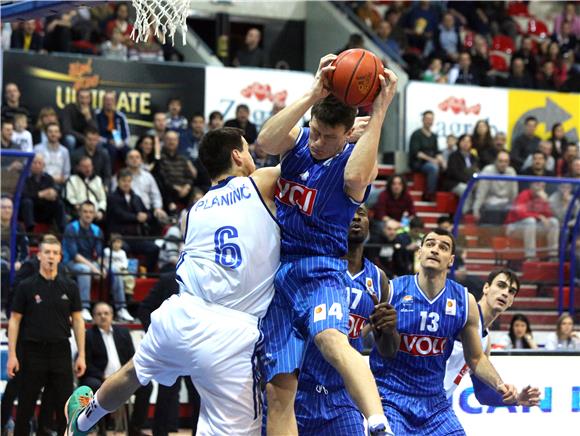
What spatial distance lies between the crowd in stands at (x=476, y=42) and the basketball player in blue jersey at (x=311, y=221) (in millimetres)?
14015

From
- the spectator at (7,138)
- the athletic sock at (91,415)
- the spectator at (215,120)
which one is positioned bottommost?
the athletic sock at (91,415)

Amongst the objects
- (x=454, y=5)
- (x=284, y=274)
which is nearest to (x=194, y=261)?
(x=284, y=274)

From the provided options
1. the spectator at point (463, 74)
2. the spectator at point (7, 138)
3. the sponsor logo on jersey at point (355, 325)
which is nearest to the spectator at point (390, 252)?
the spectator at point (7, 138)

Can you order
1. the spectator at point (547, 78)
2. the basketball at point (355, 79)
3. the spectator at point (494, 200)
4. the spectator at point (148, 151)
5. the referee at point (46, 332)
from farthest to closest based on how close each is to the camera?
1. the spectator at point (547, 78)
2. the spectator at point (148, 151)
3. the spectator at point (494, 200)
4. the referee at point (46, 332)
5. the basketball at point (355, 79)

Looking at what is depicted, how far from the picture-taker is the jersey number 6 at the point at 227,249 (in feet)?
21.0

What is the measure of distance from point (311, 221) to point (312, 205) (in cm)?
9

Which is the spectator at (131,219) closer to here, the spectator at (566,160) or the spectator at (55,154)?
the spectator at (55,154)

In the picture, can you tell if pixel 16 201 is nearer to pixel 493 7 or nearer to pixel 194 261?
pixel 194 261

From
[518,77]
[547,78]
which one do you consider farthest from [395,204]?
[547,78]

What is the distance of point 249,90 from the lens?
1806cm

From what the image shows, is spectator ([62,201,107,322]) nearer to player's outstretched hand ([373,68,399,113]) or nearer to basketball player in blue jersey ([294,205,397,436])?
basketball player in blue jersey ([294,205,397,436])

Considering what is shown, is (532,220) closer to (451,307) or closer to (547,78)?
(451,307)

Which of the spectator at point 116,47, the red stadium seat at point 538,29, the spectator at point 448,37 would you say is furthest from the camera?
the red stadium seat at point 538,29

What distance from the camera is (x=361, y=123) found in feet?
21.6
